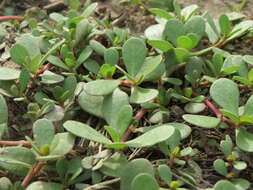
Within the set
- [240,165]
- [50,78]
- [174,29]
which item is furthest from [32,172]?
[174,29]

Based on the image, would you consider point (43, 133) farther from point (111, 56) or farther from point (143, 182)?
point (111, 56)

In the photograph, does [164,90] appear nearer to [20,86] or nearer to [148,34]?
[148,34]

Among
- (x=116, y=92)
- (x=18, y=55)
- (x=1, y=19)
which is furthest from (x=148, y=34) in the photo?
(x=1, y=19)

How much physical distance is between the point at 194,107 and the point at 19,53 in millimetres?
688

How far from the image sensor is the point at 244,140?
122cm

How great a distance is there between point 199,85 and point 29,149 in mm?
713

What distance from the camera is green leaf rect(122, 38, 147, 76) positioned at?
1.38 m

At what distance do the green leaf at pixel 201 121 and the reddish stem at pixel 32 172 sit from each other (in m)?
0.48

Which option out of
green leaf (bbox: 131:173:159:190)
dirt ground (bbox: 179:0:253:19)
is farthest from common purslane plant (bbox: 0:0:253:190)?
dirt ground (bbox: 179:0:253:19)

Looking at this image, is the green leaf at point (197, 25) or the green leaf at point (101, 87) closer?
the green leaf at point (101, 87)

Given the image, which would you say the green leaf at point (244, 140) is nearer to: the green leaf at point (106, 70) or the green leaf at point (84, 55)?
the green leaf at point (106, 70)

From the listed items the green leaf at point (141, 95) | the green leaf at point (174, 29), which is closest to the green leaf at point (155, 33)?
the green leaf at point (174, 29)

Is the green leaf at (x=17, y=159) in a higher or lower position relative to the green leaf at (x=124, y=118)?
lower

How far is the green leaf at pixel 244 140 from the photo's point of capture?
120 cm
